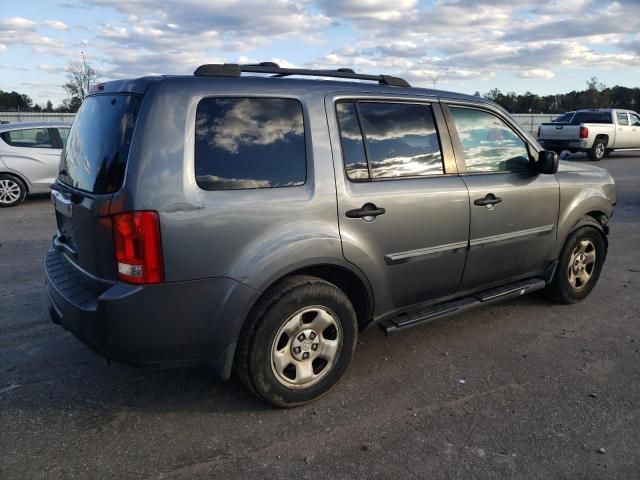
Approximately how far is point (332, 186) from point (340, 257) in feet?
1.37

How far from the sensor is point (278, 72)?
3.34 m

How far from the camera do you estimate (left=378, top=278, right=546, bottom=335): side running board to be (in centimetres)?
359

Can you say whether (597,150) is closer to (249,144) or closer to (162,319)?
(249,144)

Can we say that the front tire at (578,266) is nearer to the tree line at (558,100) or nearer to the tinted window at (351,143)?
the tinted window at (351,143)

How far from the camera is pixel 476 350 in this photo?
157 inches

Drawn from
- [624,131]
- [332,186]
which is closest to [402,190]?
[332,186]

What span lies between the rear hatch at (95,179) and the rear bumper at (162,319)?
15 centimetres

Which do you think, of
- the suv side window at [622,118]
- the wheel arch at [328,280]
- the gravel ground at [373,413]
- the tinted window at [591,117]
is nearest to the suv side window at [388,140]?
the wheel arch at [328,280]

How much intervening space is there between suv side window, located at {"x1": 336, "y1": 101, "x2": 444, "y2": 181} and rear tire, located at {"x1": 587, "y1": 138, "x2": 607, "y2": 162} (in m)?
18.1

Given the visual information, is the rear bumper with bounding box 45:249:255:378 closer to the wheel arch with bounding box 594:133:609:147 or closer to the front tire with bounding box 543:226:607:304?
the front tire with bounding box 543:226:607:304

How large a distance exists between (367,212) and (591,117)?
19.8 meters

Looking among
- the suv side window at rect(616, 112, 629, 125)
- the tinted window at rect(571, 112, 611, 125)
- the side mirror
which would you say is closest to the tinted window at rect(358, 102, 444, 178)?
the side mirror

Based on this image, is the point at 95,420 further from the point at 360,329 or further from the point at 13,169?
the point at 13,169

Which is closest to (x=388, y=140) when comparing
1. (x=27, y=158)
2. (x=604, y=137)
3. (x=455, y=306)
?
(x=455, y=306)
